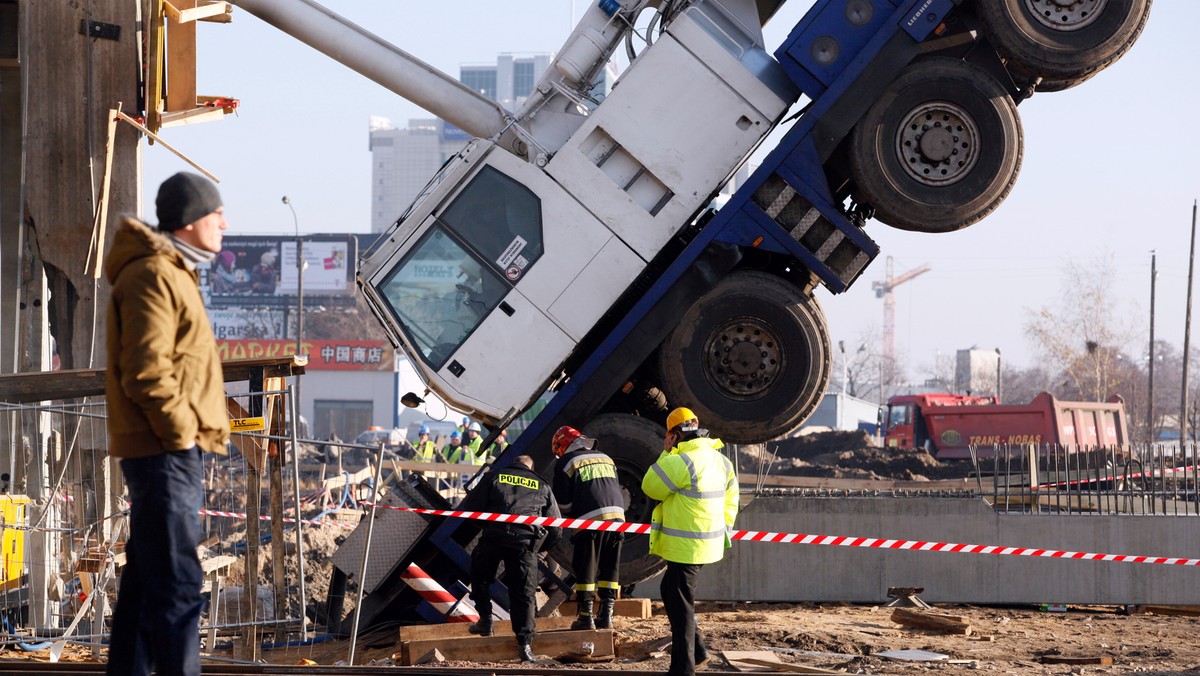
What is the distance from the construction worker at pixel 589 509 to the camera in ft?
30.4

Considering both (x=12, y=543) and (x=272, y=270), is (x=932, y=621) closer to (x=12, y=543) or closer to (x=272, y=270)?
(x=12, y=543)

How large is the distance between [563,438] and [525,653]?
5.93 feet

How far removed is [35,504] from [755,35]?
6.87 meters

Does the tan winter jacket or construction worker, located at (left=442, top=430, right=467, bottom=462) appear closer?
the tan winter jacket

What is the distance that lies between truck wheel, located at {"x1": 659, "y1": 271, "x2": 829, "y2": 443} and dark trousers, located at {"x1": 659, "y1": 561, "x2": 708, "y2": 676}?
3.30m

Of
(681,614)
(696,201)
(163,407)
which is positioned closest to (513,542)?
(681,614)

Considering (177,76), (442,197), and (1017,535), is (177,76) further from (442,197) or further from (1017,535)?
(1017,535)

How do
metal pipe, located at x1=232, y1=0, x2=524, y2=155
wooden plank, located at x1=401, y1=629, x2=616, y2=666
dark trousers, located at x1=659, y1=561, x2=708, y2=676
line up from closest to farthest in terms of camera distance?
1. dark trousers, located at x1=659, y1=561, x2=708, y2=676
2. wooden plank, located at x1=401, y1=629, x2=616, y2=666
3. metal pipe, located at x1=232, y1=0, x2=524, y2=155

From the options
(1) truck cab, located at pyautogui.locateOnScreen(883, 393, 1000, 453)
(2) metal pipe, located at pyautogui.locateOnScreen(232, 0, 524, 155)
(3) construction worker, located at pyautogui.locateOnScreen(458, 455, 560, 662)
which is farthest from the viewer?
(1) truck cab, located at pyautogui.locateOnScreen(883, 393, 1000, 453)

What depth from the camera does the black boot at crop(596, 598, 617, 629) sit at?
9.45m

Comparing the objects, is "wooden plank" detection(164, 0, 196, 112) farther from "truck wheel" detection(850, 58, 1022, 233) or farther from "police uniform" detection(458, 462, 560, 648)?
"truck wheel" detection(850, 58, 1022, 233)

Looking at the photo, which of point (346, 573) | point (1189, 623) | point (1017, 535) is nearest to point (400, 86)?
point (346, 573)

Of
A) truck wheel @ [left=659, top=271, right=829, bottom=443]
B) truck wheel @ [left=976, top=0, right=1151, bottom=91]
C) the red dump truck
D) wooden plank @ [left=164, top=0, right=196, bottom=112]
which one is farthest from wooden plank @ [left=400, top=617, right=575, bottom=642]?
the red dump truck

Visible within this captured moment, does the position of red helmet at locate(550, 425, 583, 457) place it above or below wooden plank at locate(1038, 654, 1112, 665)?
above
